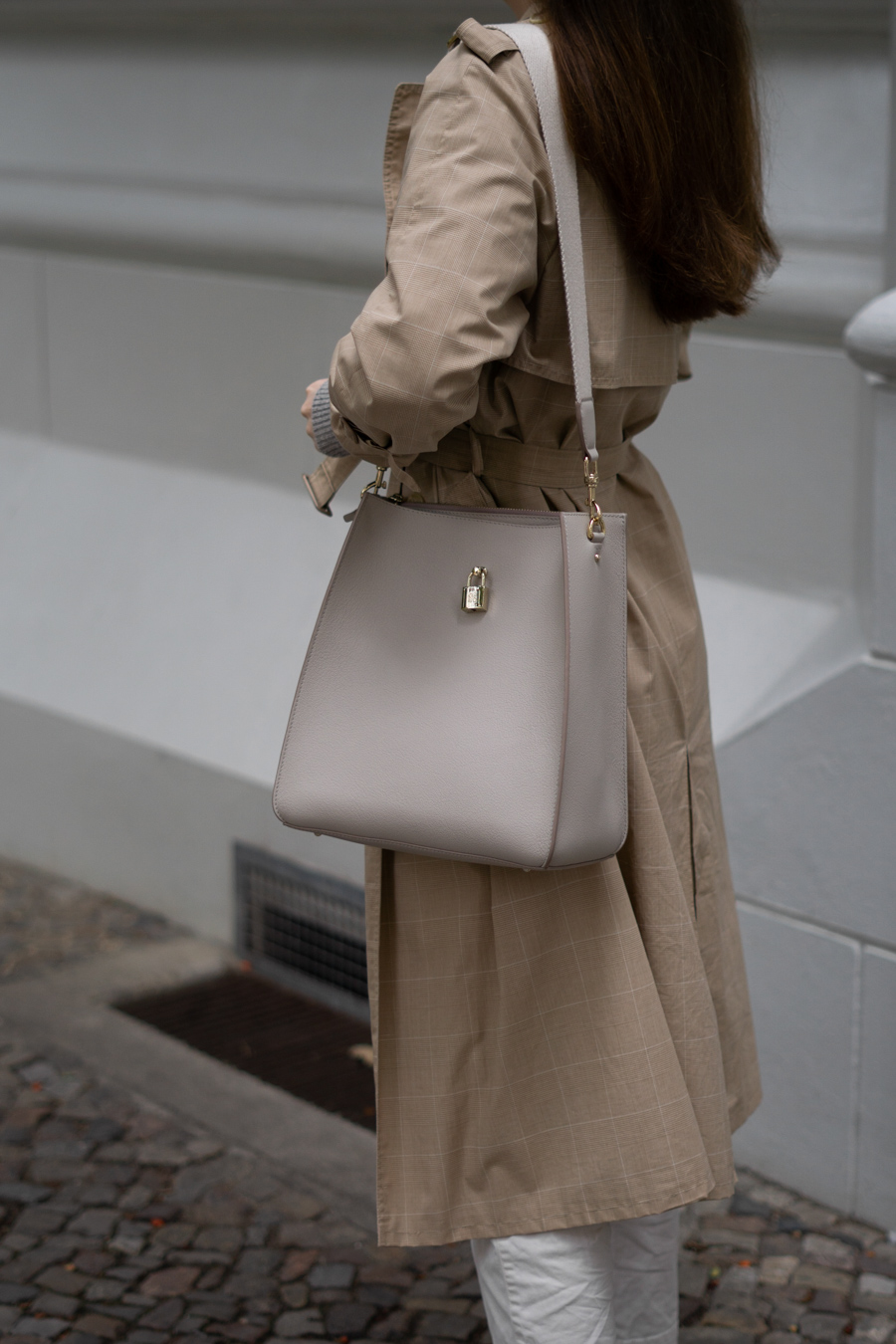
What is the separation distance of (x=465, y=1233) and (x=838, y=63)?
2.26 m

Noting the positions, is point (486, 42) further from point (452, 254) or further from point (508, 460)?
point (508, 460)

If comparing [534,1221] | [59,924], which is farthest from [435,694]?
[59,924]

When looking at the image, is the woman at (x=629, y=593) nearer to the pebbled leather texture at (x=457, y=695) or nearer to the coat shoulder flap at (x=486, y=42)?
the coat shoulder flap at (x=486, y=42)

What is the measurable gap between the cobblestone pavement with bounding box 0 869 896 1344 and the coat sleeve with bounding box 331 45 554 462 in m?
1.80

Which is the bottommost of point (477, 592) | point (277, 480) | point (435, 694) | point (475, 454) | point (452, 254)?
point (277, 480)

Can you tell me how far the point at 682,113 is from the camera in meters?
1.96

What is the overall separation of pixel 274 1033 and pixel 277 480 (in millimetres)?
1441

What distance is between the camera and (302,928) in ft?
14.4

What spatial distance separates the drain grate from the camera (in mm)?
3885

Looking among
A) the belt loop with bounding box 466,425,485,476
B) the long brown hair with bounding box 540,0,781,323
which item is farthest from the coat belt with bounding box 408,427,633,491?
the long brown hair with bounding box 540,0,781,323

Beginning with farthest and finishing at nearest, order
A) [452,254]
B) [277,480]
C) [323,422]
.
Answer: [277,480] < [323,422] < [452,254]

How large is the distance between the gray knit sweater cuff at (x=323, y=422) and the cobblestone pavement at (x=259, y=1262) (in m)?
1.64

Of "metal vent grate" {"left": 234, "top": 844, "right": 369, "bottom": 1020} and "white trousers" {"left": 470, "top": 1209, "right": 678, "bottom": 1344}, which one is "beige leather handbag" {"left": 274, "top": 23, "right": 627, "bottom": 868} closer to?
"white trousers" {"left": 470, "top": 1209, "right": 678, "bottom": 1344}

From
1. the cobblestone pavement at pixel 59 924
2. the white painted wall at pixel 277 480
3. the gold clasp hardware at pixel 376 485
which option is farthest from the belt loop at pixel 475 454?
the cobblestone pavement at pixel 59 924
